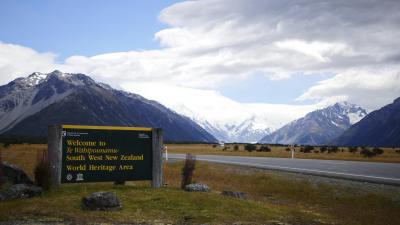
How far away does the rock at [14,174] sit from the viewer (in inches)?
712

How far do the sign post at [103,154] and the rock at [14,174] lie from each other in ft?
8.55

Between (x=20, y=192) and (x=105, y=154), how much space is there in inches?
129

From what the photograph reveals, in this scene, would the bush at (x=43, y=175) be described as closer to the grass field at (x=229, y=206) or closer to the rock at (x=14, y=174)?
the grass field at (x=229, y=206)

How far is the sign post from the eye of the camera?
16297 millimetres

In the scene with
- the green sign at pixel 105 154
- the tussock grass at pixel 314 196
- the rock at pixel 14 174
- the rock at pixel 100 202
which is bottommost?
the tussock grass at pixel 314 196

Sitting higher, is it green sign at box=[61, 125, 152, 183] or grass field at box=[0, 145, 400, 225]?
green sign at box=[61, 125, 152, 183]

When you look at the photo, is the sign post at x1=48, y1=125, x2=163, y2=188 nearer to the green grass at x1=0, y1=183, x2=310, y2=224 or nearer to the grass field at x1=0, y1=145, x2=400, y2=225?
the grass field at x1=0, y1=145, x2=400, y2=225

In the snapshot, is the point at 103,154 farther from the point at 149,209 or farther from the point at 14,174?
the point at 14,174

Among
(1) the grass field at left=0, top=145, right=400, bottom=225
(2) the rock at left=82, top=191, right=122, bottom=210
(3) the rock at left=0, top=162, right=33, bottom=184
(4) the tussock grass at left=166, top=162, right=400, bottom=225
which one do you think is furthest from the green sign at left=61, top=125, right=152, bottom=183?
(4) the tussock grass at left=166, top=162, right=400, bottom=225

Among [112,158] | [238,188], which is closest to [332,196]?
[238,188]

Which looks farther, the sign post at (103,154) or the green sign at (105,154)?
the green sign at (105,154)

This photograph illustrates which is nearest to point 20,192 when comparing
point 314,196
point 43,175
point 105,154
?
point 43,175

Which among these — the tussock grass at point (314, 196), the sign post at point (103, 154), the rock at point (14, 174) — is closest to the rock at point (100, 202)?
the sign post at point (103, 154)

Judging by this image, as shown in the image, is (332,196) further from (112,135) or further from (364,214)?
(112,135)
